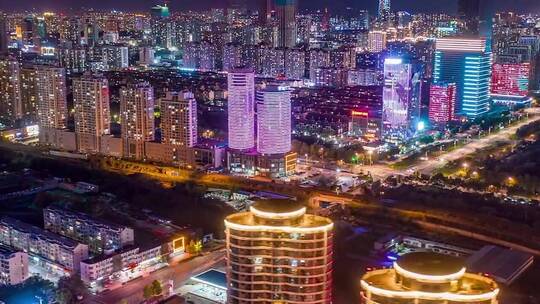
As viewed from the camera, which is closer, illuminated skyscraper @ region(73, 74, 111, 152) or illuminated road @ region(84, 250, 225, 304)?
illuminated road @ region(84, 250, 225, 304)

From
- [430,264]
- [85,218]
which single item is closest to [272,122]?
[85,218]

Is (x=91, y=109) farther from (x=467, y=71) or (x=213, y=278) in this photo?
(x=467, y=71)

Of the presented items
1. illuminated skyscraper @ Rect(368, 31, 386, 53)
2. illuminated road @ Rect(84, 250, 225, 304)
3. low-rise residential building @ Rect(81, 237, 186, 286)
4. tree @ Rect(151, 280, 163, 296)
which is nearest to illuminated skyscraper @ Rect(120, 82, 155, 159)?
low-rise residential building @ Rect(81, 237, 186, 286)

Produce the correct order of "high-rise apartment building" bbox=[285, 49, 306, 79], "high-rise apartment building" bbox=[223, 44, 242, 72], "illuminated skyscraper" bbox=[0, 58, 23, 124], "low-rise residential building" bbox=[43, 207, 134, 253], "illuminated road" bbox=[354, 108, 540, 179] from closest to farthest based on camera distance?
"low-rise residential building" bbox=[43, 207, 134, 253] → "illuminated road" bbox=[354, 108, 540, 179] → "illuminated skyscraper" bbox=[0, 58, 23, 124] → "high-rise apartment building" bbox=[285, 49, 306, 79] → "high-rise apartment building" bbox=[223, 44, 242, 72]

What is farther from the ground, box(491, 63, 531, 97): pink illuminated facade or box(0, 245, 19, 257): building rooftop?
box(491, 63, 531, 97): pink illuminated facade

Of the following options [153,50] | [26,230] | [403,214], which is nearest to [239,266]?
[26,230]

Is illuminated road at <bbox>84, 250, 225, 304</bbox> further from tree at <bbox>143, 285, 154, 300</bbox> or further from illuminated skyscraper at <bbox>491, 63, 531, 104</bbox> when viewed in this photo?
illuminated skyscraper at <bbox>491, 63, 531, 104</bbox>

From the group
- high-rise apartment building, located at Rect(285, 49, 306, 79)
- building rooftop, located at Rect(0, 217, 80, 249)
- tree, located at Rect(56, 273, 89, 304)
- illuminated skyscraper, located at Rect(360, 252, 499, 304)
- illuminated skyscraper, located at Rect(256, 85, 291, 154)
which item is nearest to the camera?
illuminated skyscraper, located at Rect(360, 252, 499, 304)

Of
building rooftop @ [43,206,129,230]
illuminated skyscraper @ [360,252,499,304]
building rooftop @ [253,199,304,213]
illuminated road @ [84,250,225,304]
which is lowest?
illuminated road @ [84,250,225,304]
